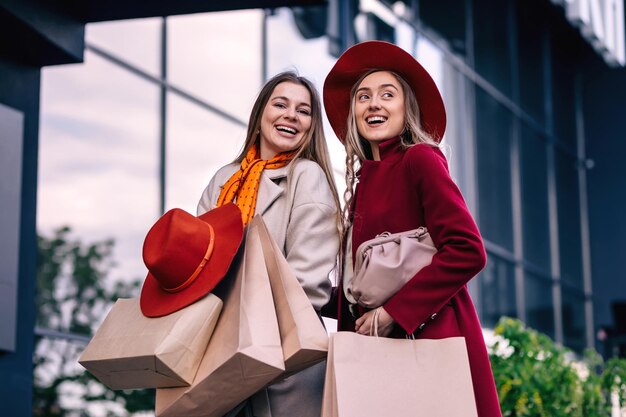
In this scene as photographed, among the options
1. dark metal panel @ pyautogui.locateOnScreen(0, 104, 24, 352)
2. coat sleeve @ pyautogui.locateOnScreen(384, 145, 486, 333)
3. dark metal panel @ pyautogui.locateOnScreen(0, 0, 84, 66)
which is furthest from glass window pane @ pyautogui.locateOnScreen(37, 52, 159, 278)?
coat sleeve @ pyautogui.locateOnScreen(384, 145, 486, 333)

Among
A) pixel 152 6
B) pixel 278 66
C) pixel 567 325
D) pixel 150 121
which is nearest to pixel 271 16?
pixel 278 66

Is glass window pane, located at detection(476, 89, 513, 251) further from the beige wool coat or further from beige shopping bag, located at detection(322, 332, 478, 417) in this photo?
beige shopping bag, located at detection(322, 332, 478, 417)

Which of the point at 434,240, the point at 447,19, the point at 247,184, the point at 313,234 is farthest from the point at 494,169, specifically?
the point at 434,240

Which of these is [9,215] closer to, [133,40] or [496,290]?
[133,40]

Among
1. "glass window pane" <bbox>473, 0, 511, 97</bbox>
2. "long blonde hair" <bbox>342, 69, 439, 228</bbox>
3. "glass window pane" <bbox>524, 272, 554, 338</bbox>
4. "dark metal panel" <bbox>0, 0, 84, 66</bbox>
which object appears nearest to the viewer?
"long blonde hair" <bbox>342, 69, 439, 228</bbox>

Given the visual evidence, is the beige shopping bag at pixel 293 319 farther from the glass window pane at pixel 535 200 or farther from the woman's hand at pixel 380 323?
the glass window pane at pixel 535 200

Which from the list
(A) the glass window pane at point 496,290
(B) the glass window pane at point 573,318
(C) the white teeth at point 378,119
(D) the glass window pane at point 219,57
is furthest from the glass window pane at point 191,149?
(B) the glass window pane at point 573,318

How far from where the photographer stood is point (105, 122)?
8195 millimetres

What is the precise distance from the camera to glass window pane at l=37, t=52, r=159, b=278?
771cm

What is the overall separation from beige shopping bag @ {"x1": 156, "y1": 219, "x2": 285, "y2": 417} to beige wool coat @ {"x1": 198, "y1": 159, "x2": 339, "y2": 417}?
0.23 m

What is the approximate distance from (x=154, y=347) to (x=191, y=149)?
6350 millimetres

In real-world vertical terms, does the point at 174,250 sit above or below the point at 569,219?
below

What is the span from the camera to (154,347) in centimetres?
293

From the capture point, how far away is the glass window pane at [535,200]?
17.9 m
